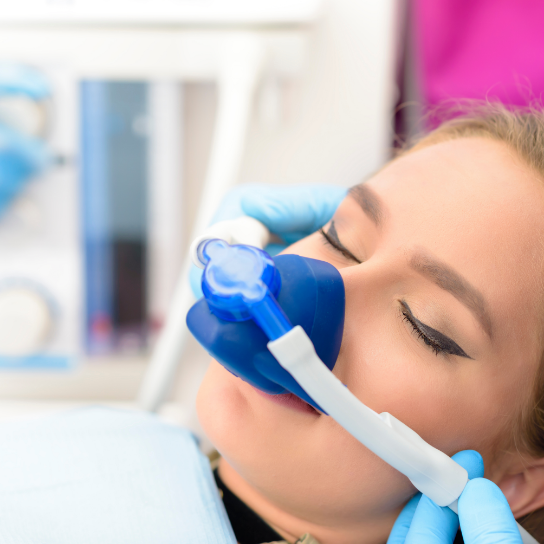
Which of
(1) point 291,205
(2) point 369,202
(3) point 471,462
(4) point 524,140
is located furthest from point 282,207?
(3) point 471,462

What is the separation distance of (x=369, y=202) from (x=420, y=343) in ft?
0.61

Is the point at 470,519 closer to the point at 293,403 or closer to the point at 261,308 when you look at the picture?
the point at 293,403

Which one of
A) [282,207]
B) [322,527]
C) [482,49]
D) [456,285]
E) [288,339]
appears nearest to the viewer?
[288,339]

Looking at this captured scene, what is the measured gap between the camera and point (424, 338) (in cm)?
60

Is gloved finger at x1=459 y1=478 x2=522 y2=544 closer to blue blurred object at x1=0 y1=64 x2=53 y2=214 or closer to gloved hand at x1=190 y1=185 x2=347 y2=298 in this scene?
gloved hand at x1=190 y1=185 x2=347 y2=298

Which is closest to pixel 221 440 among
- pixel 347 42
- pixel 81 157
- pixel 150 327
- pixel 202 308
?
pixel 202 308

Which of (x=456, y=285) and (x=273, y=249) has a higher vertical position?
(x=456, y=285)

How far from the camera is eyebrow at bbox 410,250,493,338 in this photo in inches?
23.0

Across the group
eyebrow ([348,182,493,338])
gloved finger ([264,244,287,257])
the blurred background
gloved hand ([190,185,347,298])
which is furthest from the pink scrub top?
eyebrow ([348,182,493,338])

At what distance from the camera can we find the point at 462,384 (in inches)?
23.8

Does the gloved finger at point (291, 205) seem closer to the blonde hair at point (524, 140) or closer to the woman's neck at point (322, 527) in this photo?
the blonde hair at point (524, 140)

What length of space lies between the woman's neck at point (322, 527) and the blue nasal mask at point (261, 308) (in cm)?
24

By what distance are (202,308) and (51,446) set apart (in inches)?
16.4

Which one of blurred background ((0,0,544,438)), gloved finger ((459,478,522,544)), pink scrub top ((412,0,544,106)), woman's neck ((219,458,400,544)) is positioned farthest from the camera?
pink scrub top ((412,0,544,106))
